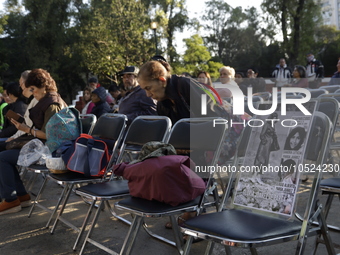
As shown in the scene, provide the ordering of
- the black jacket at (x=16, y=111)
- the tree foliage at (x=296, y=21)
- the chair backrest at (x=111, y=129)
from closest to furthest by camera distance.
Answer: the chair backrest at (x=111, y=129) < the black jacket at (x=16, y=111) < the tree foliage at (x=296, y=21)

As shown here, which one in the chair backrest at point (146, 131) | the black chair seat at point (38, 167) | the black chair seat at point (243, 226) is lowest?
the black chair seat at point (38, 167)

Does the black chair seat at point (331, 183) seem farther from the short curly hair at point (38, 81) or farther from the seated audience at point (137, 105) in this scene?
the short curly hair at point (38, 81)

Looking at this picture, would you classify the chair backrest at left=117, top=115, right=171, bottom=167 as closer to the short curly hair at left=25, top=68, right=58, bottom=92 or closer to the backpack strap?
the backpack strap

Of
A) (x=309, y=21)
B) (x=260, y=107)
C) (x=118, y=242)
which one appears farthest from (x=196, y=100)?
(x=309, y=21)

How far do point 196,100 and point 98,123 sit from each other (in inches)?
57.3

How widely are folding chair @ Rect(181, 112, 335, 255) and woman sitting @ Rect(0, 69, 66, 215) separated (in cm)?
286

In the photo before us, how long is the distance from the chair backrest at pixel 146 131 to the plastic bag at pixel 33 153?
1.05m

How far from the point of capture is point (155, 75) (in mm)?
3654

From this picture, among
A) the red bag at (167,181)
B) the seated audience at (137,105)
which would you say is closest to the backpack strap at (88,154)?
the red bag at (167,181)

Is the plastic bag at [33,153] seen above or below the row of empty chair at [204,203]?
below

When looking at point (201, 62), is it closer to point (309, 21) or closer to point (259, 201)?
point (309, 21)

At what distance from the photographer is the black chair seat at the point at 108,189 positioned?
319 cm

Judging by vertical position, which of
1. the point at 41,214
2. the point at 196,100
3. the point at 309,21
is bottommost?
the point at 41,214

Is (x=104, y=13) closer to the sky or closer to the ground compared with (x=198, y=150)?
closer to the sky
